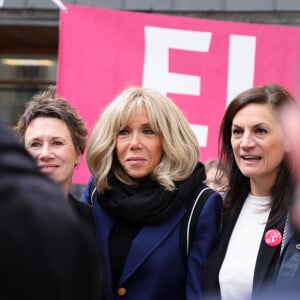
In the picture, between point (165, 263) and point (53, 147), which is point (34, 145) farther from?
point (165, 263)

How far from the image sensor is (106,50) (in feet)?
14.2

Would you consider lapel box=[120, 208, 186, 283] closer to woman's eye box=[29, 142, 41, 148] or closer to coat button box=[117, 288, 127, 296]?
coat button box=[117, 288, 127, 296]

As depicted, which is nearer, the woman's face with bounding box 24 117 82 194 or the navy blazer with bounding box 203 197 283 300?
the navy blazer with bounding box 203 197 283 300

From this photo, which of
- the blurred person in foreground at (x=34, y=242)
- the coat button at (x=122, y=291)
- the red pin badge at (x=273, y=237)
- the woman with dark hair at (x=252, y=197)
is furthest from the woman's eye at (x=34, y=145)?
the blurred person in foreground at (x=34, y=242)

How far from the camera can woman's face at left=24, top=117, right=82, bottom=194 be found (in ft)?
8.18

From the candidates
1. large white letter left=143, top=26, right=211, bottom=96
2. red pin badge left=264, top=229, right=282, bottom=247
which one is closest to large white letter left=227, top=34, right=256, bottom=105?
large white letter left=143, top=26, right=211, bottom=96

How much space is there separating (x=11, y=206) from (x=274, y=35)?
3722 millimetres

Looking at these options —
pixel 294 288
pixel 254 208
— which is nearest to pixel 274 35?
pixel 254 208

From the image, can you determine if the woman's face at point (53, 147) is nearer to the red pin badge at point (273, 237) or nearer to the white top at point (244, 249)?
the white top at point (244, 249)

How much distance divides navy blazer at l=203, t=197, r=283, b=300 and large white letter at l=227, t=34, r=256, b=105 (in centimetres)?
191

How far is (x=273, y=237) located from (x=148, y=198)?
1.63 ft

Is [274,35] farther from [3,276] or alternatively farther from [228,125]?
[3,276]

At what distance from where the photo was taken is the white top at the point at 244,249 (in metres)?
2.27

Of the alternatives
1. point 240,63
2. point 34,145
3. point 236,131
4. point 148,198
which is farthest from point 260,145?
point 240,63
